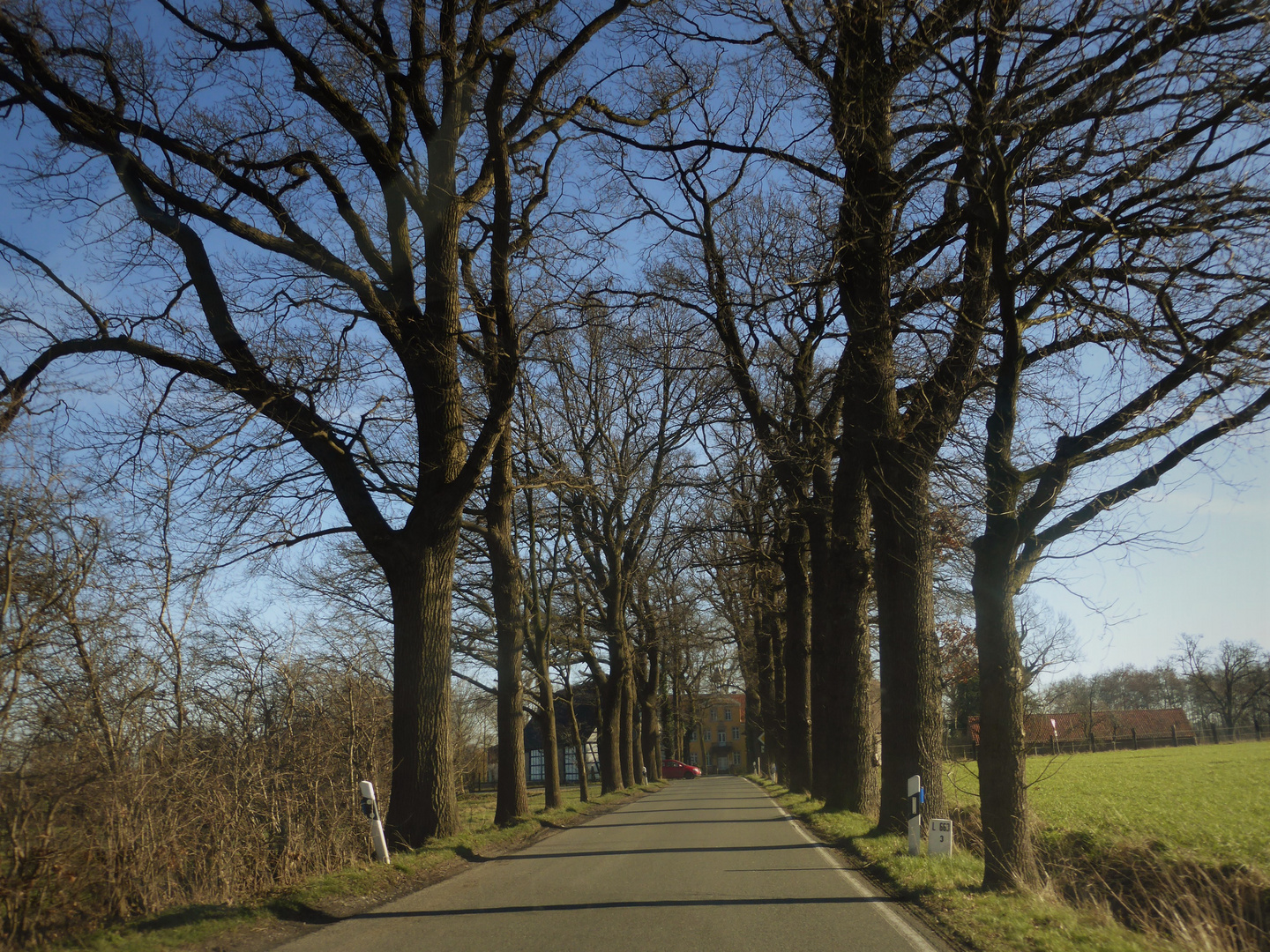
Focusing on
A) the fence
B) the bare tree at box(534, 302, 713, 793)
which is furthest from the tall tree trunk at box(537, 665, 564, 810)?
the fence

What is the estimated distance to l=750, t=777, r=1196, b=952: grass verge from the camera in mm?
5633

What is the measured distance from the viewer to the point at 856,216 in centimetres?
958

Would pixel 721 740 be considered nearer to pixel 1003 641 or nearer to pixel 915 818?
pixel 915 818

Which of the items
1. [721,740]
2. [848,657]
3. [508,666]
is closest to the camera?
[848,657]

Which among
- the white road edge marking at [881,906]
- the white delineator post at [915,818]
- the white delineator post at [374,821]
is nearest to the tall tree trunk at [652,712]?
the white road edge marking at [881,906]

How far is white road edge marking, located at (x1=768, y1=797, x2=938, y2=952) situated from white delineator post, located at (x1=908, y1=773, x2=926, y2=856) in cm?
81

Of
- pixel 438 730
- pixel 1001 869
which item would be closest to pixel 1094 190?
pixel 1001 869

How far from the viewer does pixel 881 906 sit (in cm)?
725

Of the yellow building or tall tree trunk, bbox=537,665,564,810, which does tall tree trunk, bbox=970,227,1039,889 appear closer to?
tall tree trunk, bbox=537,665,564,810

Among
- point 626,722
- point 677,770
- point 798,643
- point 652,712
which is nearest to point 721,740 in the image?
point 677,770

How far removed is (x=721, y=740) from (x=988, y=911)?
125 m

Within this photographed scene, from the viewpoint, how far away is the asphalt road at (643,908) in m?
5.95

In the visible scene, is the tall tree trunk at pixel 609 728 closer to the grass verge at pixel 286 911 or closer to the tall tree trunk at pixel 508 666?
the tall tree trunk at pixel 508 666

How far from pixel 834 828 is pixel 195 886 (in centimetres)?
881
